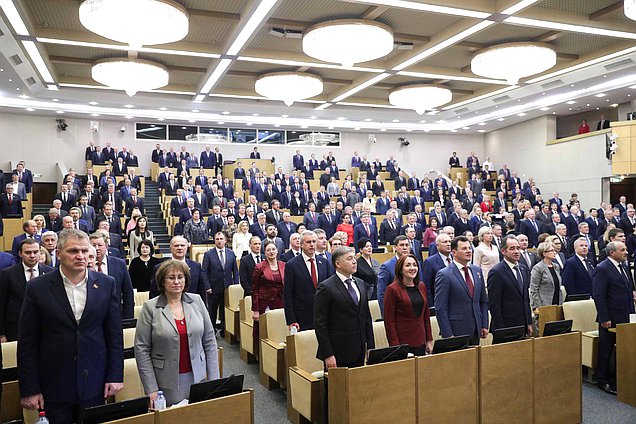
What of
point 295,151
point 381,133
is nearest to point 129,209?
point 295,151

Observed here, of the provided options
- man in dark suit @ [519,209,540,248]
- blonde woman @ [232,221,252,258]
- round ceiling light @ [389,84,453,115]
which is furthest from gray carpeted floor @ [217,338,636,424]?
round ceiling light @ [389,84,453,115]

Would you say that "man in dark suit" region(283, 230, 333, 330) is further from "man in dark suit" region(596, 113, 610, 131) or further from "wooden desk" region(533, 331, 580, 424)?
"man in dark suit" region(596, 113, 610, 131)

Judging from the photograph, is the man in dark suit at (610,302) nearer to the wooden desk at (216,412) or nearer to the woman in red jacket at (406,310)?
the woman in red jacket at (406,310)

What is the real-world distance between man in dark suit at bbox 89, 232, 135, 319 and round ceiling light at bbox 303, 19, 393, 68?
18.2 feet

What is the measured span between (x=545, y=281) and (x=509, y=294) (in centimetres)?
126

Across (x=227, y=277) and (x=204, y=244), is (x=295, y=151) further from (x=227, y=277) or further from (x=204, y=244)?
(x=227, y=277)

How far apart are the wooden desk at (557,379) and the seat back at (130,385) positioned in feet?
8.98

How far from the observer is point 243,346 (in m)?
5.53

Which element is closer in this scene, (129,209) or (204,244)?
(204,244)

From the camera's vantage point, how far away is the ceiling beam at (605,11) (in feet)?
27.4

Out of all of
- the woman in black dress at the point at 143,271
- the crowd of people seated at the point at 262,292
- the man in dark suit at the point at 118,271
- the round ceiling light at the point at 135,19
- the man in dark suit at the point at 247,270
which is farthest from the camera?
the round ceiling light at the point at 135,19

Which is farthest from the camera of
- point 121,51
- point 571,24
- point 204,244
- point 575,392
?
point 121,51

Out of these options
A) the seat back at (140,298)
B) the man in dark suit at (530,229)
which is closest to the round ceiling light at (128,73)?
the seat back at (140,298)

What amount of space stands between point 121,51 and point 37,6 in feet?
8.93
